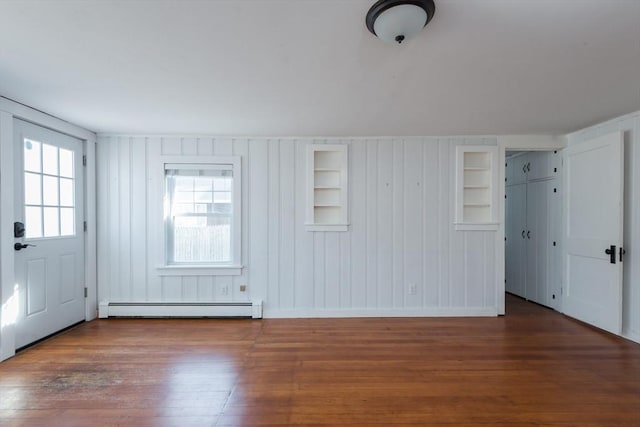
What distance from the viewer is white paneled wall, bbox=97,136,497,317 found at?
3.86 metres

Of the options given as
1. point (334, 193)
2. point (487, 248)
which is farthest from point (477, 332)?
point (334, 193)

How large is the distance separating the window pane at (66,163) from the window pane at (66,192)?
2.9 inches

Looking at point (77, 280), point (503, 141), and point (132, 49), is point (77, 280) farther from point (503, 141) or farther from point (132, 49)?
point (503, 141)

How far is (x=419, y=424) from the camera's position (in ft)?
6.07

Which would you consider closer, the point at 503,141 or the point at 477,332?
the point at 477,332

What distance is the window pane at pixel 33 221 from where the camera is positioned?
9.66ft

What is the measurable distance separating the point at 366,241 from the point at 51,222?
3.67m

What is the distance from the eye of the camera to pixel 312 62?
199 centimetres

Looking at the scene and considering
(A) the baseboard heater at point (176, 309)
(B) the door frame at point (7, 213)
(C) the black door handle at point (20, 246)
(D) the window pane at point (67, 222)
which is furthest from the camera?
(A) the baseboard heater at point (176, 309)

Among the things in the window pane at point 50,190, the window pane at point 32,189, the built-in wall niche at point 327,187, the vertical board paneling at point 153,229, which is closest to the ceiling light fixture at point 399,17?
the built-in wall niche at point 327,187

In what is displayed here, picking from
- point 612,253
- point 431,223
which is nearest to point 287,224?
point 431,223

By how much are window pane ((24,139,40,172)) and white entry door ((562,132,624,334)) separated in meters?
6.15

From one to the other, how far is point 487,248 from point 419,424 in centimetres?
274

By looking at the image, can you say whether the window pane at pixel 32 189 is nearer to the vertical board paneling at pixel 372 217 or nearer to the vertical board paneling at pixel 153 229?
the vertical board paneling at pixel 153 229
